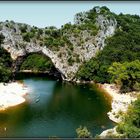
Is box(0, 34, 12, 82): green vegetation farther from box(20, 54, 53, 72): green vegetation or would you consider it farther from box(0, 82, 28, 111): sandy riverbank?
box(20, 54, 53, 72): green vegetation

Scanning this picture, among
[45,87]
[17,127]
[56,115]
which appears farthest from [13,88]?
[17,127]

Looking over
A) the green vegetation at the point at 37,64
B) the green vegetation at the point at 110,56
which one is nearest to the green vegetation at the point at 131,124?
the green vegetation at the point at 110,56

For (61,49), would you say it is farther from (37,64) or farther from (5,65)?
(37,64)

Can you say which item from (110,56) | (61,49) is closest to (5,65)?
(61,49)

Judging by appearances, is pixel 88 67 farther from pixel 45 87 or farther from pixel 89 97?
pixel 89 97

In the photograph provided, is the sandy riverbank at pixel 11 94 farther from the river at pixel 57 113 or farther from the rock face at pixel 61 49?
the rock face at pixel 61 49
